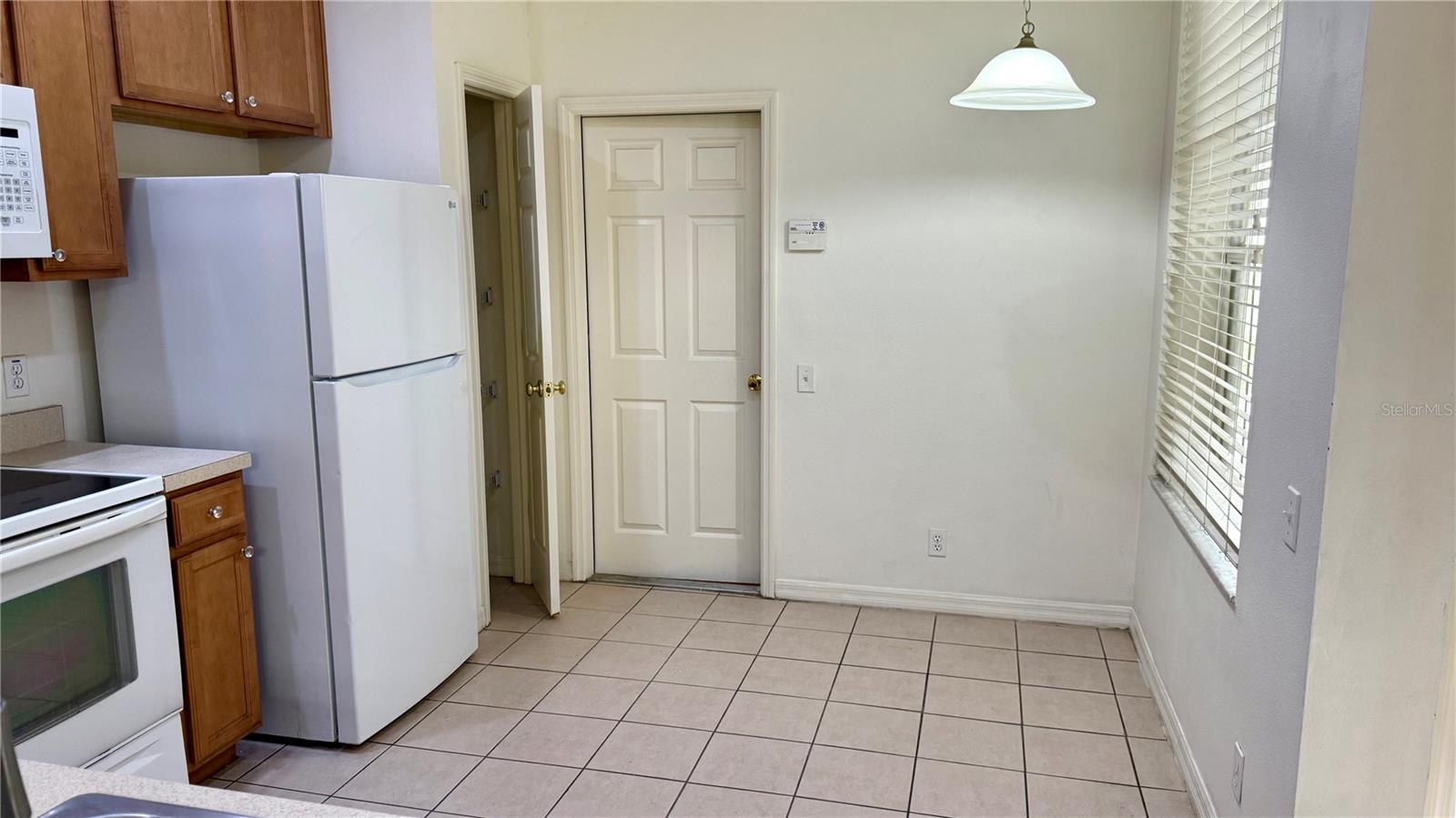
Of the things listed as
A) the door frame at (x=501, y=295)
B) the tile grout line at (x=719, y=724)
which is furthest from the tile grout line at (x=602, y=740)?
the door frame at (x=501, y=295)

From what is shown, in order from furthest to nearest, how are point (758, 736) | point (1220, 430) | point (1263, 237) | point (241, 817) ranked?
point (758, 736) < point (1220, 430) < point (1263, 237) < point (241, 817)

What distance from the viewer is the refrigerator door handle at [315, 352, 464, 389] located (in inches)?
108

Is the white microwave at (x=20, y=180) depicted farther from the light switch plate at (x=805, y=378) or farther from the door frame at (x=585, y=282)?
the light switch plate at (x=805, y=378)

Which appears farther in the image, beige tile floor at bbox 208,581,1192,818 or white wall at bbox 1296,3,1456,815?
beige tile floor at bbox 208,581,1192,818

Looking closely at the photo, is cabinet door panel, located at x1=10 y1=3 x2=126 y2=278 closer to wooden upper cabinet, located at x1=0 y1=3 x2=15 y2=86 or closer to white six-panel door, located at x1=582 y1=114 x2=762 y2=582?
wooden upper cabinet, located at x1=0 y1=3 x2=15 y2=86

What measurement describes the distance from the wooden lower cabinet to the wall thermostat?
6.97ft

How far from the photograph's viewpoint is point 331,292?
265 centimetres

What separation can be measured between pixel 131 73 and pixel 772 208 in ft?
6.94

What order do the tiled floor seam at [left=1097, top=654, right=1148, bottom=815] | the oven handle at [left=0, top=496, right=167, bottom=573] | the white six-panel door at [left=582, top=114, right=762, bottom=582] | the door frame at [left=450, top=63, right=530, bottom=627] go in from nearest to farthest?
the oven handle at [left=0, top=496, right=167, bottom=573] → the tiled floor seam at [left=1097, top=654, right=1148, bottom=815] → the door frame at [left=450, top=63, right=530, bottom=627] → the white six-panel door at [left=582, top=114, right=762, bottom=582]

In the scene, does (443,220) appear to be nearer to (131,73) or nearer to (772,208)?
(131,73)

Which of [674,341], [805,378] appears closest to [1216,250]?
[805,378]

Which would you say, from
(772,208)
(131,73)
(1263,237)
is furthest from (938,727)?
(131,73)

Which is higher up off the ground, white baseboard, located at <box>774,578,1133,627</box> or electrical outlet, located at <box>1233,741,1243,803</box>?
electrical outlet, located at <box>1233,741,1243,803</box>

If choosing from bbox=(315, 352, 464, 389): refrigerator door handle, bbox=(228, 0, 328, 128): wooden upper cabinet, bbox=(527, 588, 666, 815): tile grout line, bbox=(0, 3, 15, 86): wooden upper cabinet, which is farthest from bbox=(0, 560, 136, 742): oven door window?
bbox=(228, 0, 328, 128): wooden upper cabinet
